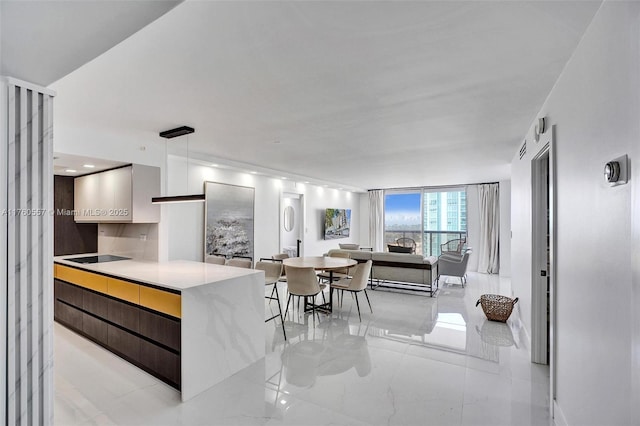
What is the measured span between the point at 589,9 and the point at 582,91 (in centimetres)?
43

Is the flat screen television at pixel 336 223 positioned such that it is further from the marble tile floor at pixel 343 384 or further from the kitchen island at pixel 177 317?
the kitchen island at pixel 177 317

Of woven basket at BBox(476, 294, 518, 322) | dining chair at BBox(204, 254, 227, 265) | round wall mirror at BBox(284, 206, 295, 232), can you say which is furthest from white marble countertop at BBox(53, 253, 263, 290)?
round wall mirror at BBox(284, 206, 295, 232)

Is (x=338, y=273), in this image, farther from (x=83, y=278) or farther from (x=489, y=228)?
(x=489, y=228)

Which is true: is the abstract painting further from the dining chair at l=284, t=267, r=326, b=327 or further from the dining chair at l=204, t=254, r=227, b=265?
the dining chair at l=284, t=267, r=326, b=327

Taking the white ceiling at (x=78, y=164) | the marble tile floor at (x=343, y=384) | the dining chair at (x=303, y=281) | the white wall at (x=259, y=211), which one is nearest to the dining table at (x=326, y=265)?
the dining chair at (x=303, y=281)

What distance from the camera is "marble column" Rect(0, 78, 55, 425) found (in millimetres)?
1438

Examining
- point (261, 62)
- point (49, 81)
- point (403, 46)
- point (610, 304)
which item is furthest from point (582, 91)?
point (49, 81)

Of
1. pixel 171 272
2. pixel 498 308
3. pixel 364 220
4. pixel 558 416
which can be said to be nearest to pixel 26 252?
pixel 171 272

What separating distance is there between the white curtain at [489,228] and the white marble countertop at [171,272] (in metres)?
7.27

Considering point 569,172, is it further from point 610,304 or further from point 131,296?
point 131,296

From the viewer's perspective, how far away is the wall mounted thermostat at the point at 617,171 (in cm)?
123

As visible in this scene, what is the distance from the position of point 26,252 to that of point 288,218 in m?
6.16

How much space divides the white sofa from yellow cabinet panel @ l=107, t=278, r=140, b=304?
13.7 feet

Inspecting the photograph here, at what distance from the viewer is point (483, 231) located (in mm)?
8414
